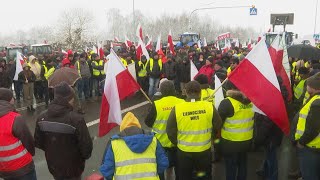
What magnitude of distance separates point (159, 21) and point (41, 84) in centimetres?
6531

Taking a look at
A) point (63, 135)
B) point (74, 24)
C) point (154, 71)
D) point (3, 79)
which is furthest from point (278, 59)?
point (74, 24)

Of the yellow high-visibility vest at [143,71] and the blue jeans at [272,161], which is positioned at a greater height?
the yellow high-visibility vest at [143,71]

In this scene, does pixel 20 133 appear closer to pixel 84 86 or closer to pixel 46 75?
pixel 46 75

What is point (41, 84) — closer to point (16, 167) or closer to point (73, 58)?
point (73, 58)

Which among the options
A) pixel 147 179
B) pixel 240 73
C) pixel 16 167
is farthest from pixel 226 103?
pixel 16 167

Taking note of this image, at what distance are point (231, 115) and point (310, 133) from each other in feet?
3.40

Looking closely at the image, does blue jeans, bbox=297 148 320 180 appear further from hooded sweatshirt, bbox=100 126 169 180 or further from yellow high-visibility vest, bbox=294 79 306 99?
yellow high-visibility vest, bbox=294 79 306 99

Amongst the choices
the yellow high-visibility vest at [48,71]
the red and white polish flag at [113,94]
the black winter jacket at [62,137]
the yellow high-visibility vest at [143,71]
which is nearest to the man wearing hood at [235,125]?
the red and white polish flag at [113,94]

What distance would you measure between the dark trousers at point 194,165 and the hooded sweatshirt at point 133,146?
3.81ft

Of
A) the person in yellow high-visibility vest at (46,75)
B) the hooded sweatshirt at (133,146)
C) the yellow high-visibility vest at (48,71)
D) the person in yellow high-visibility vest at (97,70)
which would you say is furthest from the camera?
the person in yellow high-visibility vest at (97,70)

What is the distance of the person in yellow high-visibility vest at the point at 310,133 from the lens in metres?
4.11

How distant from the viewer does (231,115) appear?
4.79 metres

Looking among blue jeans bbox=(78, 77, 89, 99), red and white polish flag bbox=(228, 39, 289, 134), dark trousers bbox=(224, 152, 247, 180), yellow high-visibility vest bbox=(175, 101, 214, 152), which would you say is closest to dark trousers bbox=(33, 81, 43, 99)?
blue jeans bbox=(78, 77, 89, 99)

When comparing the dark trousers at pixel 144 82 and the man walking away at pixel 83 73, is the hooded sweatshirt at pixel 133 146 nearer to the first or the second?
the man walking away at pixel 83 73
